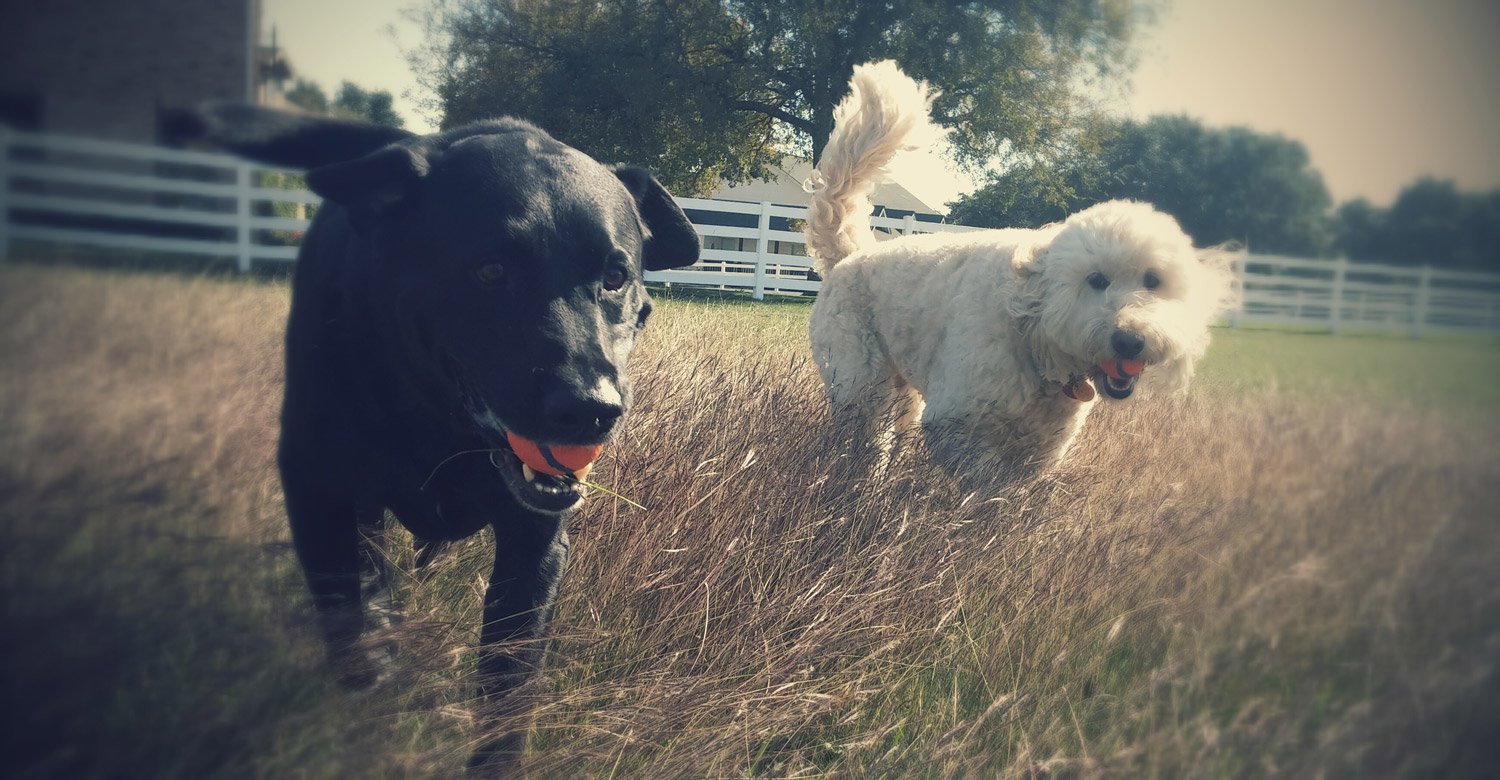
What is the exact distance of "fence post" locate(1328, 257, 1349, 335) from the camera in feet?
3.82

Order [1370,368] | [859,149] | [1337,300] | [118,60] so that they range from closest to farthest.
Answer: [118,60] → [1337,300] → [1370,368] → [859,149]

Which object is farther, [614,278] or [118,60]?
[614,278]

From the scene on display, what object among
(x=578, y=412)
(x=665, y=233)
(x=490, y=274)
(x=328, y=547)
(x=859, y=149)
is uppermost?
(x=859, y=149)

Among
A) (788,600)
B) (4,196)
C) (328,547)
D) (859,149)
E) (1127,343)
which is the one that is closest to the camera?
(4,196)

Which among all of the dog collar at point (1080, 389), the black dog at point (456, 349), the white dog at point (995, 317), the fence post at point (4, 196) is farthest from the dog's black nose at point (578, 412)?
the dog collar at point (1080, 389)

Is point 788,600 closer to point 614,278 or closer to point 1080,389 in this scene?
point 614,278

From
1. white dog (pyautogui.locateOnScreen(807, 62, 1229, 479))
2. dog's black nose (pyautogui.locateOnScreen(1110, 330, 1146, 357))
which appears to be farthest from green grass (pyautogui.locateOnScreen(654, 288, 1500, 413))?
white dog (pyautogui.locateOnScreen(807, 62, 1229, 479))

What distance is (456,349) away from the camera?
5.94 feet

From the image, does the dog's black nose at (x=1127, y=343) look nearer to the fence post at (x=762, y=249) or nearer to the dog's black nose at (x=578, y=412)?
the dog's black nose at (x=578, y=412)

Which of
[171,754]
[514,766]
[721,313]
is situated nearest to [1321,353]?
[514,766]

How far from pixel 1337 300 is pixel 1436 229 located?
194 millimetres

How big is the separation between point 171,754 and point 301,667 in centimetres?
21

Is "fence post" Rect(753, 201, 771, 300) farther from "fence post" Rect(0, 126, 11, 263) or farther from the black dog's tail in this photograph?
"fence post" Rect(0, 126, 11, 263)

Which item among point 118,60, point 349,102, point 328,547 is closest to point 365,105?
point 349,102
